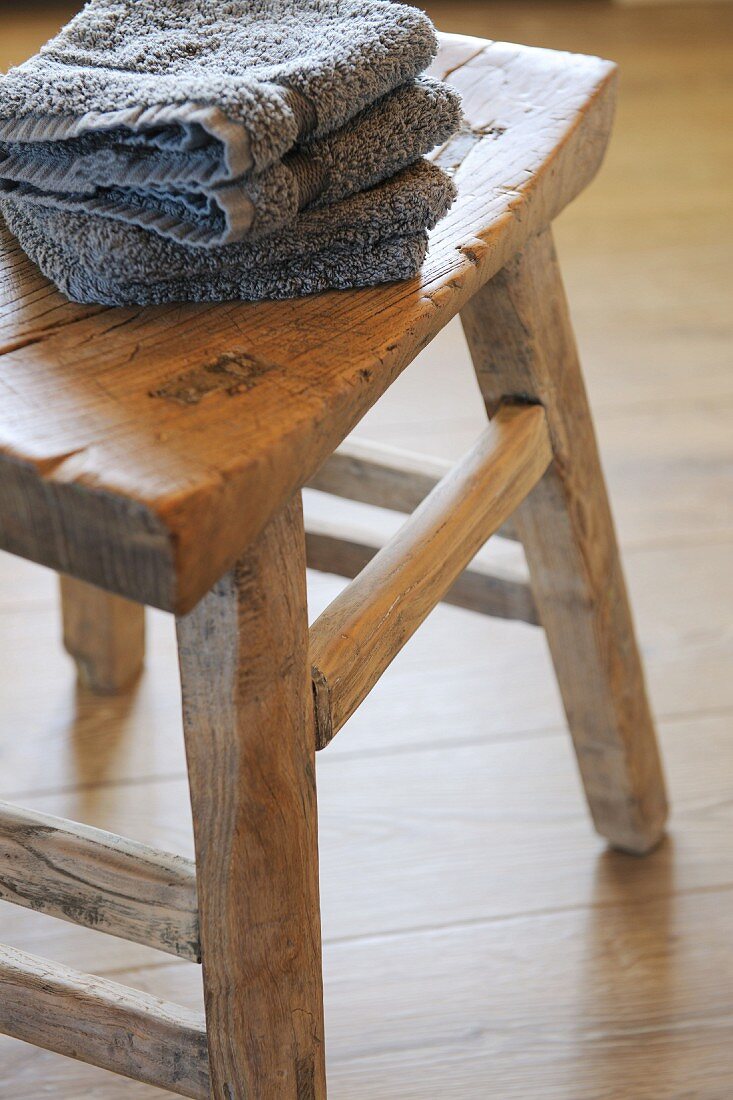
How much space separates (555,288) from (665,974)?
0.49m

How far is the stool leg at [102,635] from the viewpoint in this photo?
0.97 metres

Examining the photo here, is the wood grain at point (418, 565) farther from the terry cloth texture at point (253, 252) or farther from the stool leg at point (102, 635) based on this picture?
the stool leg at point (102, 635)

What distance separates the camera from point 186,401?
438 mm

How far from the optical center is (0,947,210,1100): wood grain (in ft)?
1.81

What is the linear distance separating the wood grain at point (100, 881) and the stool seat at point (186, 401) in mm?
190

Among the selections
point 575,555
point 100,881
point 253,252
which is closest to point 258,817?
point 100,881

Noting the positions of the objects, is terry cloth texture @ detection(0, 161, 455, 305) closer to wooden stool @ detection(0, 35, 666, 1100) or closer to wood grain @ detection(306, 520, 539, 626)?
wooden stool @ detection(0, 35, 666, 1100)

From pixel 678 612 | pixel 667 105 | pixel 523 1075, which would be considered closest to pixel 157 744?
pixel 523 1075

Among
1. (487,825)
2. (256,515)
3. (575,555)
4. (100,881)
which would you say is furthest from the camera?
(487,825)

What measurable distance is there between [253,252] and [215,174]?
0.06 m

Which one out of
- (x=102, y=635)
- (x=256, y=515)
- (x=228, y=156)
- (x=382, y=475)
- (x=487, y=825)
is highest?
(x=228, y=156)

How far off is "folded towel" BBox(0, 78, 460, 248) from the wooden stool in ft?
0.16

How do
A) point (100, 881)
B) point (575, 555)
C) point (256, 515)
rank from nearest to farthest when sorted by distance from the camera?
point (256, 515) → point (100, 881) → point (575, 555)

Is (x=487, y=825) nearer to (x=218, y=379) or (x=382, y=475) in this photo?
(x=382, y=475)
